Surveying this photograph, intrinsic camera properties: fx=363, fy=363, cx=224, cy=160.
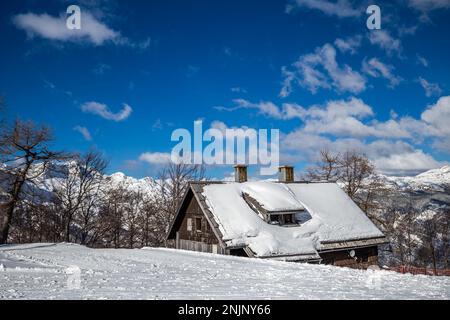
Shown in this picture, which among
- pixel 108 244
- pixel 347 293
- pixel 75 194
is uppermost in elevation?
pixel 75 194

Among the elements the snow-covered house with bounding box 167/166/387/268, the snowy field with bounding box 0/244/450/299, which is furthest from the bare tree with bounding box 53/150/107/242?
the snowy field with bounding box 0/244/450/299

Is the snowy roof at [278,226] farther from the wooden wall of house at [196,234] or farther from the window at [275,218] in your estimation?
the wooden wall of house at [196,234]

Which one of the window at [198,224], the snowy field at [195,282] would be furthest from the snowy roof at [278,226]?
the snowy field at [195,282]

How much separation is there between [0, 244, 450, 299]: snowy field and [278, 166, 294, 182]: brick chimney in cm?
1766

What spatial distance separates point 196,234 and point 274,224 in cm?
573

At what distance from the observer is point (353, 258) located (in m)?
24.4

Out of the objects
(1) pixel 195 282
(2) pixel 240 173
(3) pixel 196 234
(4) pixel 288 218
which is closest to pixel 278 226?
(4) pixel 288 218

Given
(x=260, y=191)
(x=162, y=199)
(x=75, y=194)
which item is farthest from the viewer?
(x=162, y=199)

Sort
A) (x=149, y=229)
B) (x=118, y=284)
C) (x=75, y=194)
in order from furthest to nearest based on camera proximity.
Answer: (x=149, y=229) < (x=75, y=194) < (x=118, y=284)

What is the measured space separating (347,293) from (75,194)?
Answer: 112ft

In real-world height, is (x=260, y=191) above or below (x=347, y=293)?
above
